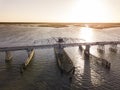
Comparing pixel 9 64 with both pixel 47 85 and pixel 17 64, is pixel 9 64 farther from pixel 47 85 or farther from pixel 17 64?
pixel 47 85

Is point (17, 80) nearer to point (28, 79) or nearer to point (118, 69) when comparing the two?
point (28, 79)

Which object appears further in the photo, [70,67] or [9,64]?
[9,64]

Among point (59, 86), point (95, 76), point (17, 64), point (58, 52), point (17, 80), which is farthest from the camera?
point (58, 52)

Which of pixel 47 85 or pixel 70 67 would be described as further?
pixel 70 67

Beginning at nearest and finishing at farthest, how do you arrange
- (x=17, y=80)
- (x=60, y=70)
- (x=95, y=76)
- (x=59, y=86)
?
(x=59, y=86) < (x=17, y=80) < (x=95, y=76) < (x=60, y=70)

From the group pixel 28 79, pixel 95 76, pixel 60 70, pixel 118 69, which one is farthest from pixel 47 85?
pixel 118 69

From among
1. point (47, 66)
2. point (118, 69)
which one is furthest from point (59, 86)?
point (118, 69)

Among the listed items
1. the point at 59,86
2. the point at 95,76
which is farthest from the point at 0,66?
the point at 95,76

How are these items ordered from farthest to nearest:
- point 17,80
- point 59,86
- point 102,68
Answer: point 102,68, point 17,80, point 59,86

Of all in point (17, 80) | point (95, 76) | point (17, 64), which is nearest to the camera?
point (17, 80)
